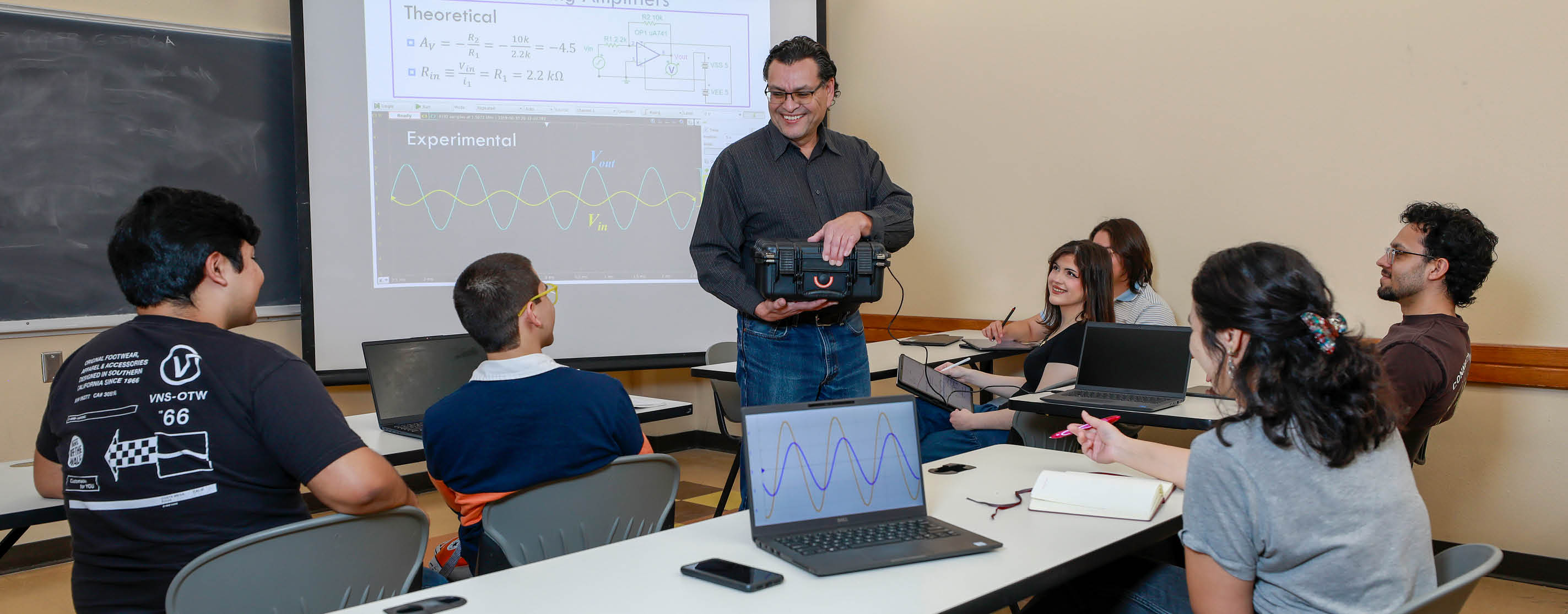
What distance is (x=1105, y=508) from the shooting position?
1632 mm

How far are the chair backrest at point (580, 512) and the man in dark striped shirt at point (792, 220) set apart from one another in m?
0.41

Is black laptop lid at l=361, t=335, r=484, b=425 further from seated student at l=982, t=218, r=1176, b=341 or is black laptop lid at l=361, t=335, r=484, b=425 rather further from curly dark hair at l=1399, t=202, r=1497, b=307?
curly dark hair at l=1399, t=202, r=1497, b=307

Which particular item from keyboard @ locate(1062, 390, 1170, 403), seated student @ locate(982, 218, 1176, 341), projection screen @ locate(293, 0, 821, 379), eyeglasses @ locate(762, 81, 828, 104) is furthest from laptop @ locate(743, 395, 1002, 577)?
projection screen @ locate(293, 0, 821, 379)

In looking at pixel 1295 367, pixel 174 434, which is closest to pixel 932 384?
pixel 1295 367

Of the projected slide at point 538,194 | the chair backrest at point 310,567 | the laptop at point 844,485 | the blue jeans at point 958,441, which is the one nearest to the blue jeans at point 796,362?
the laptop at point 844,485

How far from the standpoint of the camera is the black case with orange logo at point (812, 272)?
2086 mm

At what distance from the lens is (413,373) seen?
260 centimetres

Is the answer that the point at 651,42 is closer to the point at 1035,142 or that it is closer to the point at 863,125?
the point at 863,125

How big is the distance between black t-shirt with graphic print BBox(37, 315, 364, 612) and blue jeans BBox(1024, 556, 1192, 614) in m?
1.23

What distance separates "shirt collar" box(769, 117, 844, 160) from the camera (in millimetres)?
2342

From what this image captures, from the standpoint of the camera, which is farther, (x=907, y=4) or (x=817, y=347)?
(x=907, y=4)

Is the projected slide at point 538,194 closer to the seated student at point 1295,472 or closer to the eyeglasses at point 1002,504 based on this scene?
the eyeglasses at point 1002,504

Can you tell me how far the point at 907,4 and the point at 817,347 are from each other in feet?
9.60

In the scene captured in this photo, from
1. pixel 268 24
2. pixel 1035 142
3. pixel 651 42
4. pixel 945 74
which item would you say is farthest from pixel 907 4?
pixel 268 24
